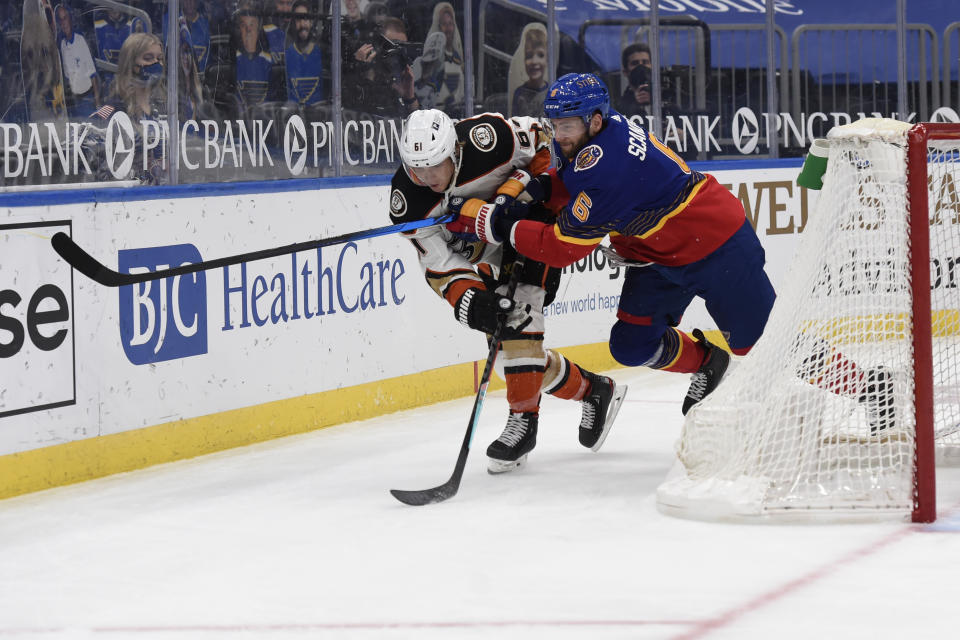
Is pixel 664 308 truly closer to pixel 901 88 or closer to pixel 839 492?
pixel 839 492

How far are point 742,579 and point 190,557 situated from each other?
1215mm

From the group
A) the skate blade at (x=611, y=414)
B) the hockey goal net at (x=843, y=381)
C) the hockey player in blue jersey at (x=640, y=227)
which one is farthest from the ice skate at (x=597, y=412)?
the hockey goal net at (x=843, y=381)

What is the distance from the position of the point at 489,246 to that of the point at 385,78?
1850mm

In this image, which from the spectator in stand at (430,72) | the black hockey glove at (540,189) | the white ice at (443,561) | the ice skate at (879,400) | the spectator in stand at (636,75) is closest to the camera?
the white ice at (443,561)

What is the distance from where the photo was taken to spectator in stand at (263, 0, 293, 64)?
17.2 feet

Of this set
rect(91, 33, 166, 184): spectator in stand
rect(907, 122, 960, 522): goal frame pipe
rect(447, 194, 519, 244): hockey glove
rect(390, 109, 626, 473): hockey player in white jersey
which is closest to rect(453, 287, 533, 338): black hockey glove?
rect(390, 109, 626, 473): hockey player in white jersey

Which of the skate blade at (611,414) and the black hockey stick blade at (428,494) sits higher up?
the skate blade at (611,414)

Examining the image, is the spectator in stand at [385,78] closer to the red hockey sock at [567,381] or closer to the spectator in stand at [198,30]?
the spectator in stand at [198,30]

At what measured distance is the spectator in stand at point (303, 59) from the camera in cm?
532

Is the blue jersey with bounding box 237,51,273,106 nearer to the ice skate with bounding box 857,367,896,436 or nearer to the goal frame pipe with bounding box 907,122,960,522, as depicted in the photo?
the ice skate with bounding box 857,367,896,436

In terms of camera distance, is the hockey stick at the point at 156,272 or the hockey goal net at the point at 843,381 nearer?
the hockey goal net at the point at 843,381

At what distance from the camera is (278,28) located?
17.3ft

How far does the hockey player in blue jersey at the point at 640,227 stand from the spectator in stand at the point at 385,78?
1.84 meters

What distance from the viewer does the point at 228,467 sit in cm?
425
